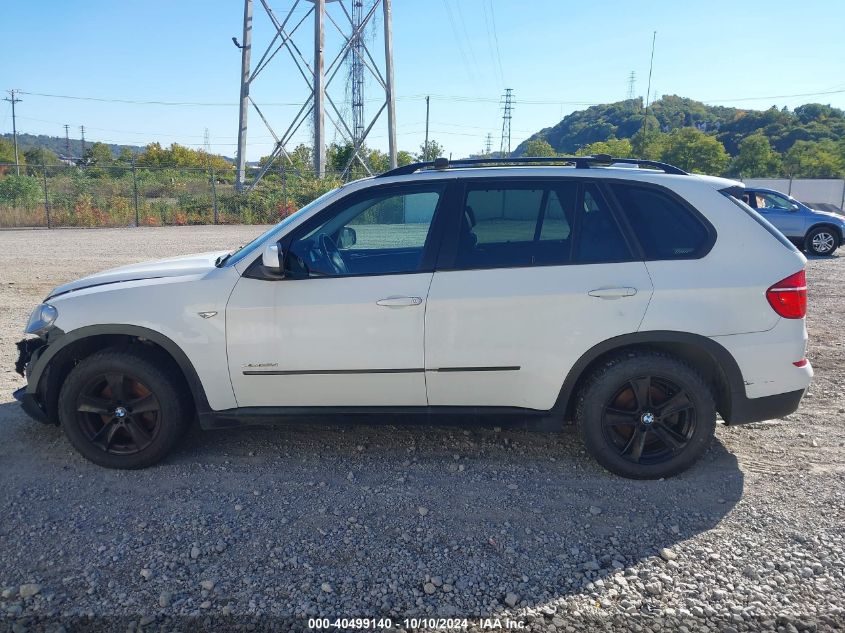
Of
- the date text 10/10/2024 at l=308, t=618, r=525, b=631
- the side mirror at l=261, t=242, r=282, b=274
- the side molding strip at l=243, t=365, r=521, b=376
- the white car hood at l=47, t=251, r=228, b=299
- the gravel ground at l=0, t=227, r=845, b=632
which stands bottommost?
the date text 10/10/2024 at l=308, t=618, r=525, b=631

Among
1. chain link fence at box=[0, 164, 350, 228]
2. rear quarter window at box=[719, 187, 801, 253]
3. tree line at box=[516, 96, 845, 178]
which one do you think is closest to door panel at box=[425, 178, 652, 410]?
rear quarter window at box=[719, 187, 801, 253]

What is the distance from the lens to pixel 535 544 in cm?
348

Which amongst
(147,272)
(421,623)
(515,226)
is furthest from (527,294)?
(147,272)

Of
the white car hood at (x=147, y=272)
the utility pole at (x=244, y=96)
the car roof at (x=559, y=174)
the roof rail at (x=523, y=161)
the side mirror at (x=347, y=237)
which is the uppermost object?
the utility pole at (x=244, y=96)

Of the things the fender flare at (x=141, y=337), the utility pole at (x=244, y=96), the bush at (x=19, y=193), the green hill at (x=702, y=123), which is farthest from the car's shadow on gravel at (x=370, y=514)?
the green hill at (x=702, y=123)

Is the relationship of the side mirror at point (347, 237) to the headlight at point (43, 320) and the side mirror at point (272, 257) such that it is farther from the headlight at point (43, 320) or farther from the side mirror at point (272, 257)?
the headlight at point (43, 320)

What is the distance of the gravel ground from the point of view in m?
2.97

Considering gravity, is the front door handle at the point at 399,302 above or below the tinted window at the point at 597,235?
below

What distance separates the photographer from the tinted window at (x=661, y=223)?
4.06m

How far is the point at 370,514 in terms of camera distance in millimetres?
3773

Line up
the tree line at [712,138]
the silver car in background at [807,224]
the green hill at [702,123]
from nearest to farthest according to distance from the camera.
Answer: the silver car in background at [807,224], the tree line at [712,138], the green hill at [702,123]

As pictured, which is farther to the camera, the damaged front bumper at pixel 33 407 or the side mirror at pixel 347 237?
the side mirror at pixel 347 237

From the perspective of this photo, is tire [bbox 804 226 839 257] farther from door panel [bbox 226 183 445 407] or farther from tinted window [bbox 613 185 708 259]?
door panel [bbox 226 183 445 407]

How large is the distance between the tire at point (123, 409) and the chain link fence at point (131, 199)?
72.0 feet
